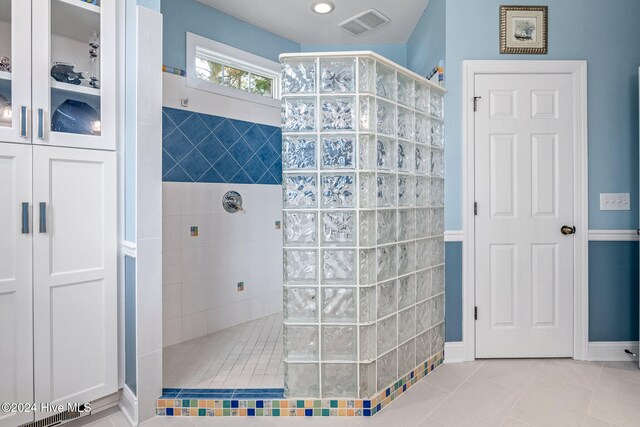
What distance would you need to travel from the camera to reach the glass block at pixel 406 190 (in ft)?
7.17

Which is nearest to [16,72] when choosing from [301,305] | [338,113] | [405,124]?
[338,113]

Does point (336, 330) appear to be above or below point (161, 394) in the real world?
above

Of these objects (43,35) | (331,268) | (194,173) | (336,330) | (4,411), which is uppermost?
(43,35)

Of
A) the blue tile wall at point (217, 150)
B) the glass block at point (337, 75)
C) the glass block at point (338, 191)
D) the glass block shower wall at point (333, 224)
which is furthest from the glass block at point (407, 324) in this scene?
the blue tile wall at point (217, 150)

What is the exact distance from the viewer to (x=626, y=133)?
250 cm

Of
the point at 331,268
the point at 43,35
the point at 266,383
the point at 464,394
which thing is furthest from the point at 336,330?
the point at 43,35

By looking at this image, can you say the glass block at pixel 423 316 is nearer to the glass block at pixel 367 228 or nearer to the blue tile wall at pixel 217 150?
the glass block at pixel 367 228

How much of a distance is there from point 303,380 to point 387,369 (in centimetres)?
49

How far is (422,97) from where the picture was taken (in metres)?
2.38

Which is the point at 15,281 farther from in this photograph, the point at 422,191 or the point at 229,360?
the point at 422,191

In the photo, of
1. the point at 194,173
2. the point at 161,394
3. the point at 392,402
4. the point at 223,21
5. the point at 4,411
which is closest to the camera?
the point at 4,411

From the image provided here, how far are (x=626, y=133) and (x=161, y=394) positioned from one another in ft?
11.1

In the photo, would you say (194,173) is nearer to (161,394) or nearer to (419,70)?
(161,394)

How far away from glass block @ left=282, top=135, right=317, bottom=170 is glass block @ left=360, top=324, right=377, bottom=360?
927mm
